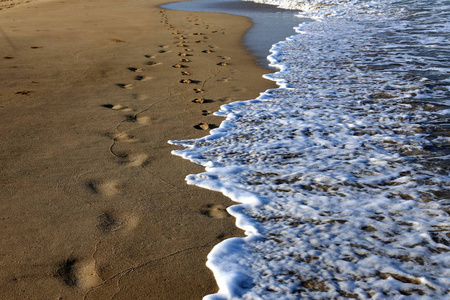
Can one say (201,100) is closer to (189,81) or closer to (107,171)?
(189,81)

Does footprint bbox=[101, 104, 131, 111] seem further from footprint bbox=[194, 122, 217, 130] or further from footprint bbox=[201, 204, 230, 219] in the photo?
footprint bbox=[201, 204, 230, 219]

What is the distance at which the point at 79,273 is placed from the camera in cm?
204

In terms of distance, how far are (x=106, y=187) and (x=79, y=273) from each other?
0.84 meters

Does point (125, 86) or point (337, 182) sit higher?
point (337, 182)

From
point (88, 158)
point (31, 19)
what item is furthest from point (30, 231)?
point (31, 19)

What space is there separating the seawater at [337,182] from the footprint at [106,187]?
498 mm

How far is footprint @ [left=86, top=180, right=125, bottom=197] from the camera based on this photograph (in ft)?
8.98

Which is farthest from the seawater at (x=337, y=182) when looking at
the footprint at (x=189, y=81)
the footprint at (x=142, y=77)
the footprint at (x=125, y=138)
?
the footprint at (x=142, y=77)

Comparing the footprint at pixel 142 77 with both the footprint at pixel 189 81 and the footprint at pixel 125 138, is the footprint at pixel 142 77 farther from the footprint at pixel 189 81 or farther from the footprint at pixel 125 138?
the footprint at pixel 125 138

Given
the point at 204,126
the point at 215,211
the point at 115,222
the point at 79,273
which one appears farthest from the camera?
the point at 204,126

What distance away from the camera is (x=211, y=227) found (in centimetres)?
242

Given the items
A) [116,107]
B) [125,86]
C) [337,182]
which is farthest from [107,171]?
[125,86]

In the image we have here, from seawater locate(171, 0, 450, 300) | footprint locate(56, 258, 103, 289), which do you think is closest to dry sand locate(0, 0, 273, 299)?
footprint locate(56, 258, 103, 289)

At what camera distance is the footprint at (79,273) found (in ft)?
6.47
